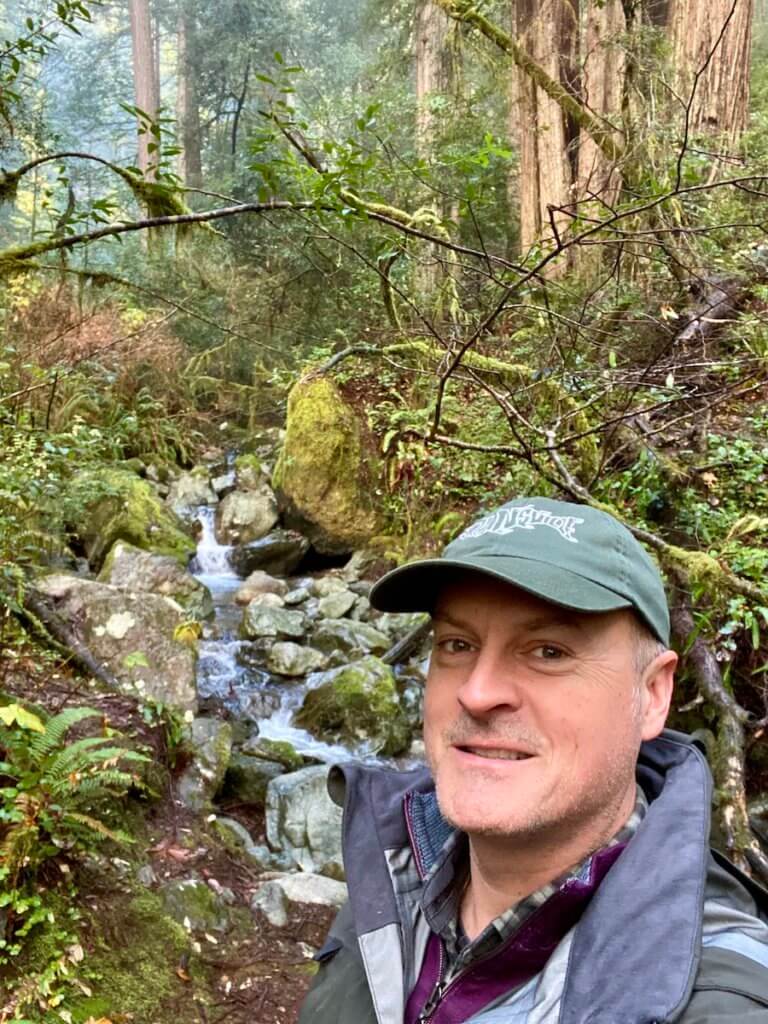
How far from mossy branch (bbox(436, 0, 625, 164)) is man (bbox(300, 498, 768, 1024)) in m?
6.64

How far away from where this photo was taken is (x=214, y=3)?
63.7 feet

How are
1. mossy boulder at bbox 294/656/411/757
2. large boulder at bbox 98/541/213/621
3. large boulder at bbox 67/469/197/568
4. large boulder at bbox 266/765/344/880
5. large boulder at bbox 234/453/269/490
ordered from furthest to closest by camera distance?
large boulder at bbox 234/453/269/490, large boulder at bbox 67/469/197/568, large boulder at bbox 98/541/213/621, mossy boulder at bbox 294/656/411/757, large boulder at bbox 266/765/344/880

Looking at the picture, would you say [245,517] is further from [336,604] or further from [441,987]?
[441,987]

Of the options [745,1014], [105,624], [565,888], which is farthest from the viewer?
[105,624]

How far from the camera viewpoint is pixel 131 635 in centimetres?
538

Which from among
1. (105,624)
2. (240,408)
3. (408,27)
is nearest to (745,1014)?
(105,624)

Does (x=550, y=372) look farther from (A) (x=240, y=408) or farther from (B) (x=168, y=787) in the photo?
(A) (x=240, y=408)

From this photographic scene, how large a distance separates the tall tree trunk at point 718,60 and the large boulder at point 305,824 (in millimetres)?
7947

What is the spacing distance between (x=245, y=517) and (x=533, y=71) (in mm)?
6822

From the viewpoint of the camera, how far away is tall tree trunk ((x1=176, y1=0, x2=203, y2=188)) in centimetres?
2002

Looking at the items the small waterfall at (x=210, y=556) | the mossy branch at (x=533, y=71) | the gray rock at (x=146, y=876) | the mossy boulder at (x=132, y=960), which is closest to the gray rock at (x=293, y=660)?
the small waterfall at (x=210, y=556)

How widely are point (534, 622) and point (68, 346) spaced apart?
956cm

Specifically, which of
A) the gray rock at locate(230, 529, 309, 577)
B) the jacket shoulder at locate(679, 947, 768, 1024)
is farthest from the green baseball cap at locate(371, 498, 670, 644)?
the gray rock at locate(230, 529, 309, 577)

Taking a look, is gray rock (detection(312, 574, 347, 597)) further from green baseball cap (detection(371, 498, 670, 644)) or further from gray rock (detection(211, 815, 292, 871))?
green baseball cap (detection(371, 498, 670, 644))
